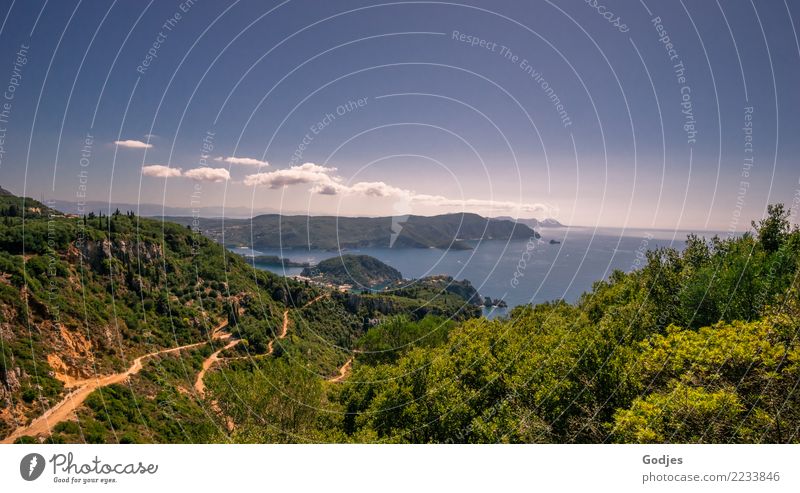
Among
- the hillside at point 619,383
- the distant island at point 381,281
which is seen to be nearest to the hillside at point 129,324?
the hillside at point 619,383

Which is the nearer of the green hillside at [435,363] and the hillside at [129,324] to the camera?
the green hillside at [435,363]

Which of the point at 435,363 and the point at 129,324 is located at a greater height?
the point at 435,363

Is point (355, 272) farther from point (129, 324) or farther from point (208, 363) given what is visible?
point (129, 324)

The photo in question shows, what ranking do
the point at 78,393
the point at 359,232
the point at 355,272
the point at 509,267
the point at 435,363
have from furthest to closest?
the point at 359,232 → the point at 509,267 → the point at 355,272 → the point at 78,393 → the point at 435,363

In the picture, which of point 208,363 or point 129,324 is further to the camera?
point 208,363

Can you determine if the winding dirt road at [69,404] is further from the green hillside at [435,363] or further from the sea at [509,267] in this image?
the sea at [509,267]

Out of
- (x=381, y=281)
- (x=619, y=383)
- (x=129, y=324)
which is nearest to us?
(x=619, y=383)

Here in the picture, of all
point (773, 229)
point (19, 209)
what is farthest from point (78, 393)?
point (773, 229)

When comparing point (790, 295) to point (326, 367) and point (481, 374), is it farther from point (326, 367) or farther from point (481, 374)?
point (326, 367)

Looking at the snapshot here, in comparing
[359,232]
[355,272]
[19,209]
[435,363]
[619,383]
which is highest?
[359,232]
